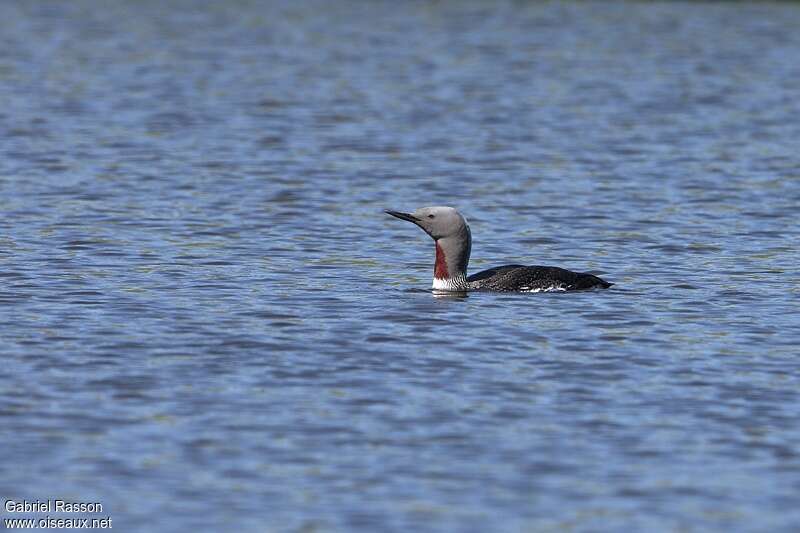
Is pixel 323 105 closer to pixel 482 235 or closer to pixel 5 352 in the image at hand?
pixel 482 235

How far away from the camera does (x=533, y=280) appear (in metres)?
17.2

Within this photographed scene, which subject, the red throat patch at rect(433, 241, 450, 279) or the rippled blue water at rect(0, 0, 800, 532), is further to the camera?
the red throat patch at rect(433, 241, 450, 279)

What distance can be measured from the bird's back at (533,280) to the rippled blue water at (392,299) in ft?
0.48

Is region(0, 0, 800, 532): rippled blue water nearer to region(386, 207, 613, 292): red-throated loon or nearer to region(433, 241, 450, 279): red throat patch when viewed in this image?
region(386, 207, 613, 292): red-throated loon

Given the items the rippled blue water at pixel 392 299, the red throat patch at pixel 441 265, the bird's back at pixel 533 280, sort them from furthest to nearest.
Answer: the red throat patch at pixel 441 265 → the bird's back at pixel 533 280 → the rippled blue water at pixel 392 299

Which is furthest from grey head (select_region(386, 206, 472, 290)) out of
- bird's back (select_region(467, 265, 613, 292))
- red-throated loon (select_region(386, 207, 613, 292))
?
bird's back (select_region(467, 265, 613, 292))

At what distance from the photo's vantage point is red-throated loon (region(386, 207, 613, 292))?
56.5ft

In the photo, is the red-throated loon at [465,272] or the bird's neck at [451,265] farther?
the bird's neck at [451,265]

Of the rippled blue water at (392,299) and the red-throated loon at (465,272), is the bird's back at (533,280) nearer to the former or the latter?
the red-throated loon at (465,272)

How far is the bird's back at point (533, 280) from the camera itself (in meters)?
17.2

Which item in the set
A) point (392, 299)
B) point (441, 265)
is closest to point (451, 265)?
point (441, 265)

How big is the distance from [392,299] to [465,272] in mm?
1014

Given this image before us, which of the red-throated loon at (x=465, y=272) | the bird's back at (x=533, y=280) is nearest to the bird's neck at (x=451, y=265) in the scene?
the red-throated loon at (x=465, y=272)

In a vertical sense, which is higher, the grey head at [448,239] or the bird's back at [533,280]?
the grey head at [448,239]
